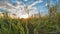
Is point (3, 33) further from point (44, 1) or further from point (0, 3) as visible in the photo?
point (44, 1)

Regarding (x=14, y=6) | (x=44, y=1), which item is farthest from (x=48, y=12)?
(x=14, y=6)

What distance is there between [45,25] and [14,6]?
378 millimetres

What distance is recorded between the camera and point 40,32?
2443 mm

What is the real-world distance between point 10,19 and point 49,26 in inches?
15.9

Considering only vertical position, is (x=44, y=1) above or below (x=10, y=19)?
above

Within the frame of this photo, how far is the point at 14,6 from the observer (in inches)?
98.3

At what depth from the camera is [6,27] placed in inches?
95.2

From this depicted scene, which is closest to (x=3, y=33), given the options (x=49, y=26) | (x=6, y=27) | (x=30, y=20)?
(x=6, y=27)

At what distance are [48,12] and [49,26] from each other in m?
0.15

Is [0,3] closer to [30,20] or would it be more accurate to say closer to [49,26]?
[30,20]

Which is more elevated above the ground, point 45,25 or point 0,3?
point 0,3

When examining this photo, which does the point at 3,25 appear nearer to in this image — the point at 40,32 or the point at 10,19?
the point at 10,19

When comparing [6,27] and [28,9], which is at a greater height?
[28,9]

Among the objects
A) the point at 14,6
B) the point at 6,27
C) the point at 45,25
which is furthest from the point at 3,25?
the point at 45,25
